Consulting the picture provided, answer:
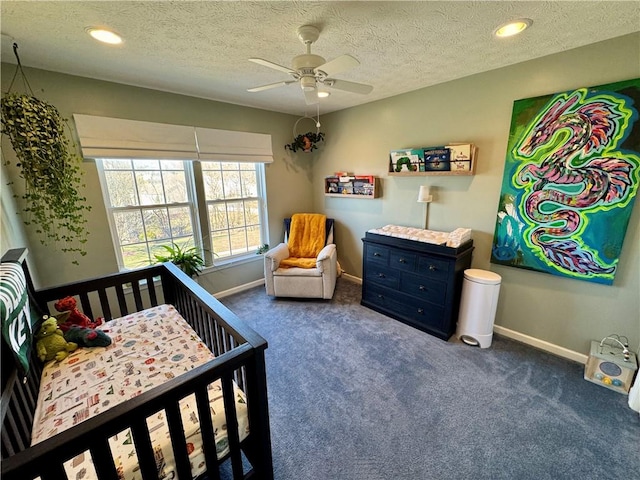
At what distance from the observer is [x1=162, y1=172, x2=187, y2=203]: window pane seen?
290 centimetres

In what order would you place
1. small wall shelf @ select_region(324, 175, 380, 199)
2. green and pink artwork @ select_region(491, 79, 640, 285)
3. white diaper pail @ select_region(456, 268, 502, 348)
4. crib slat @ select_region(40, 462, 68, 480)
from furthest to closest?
1. small wall shelf @ select_region(324, 175, 380, 199)
2. white diaper pail @ select_region(456, 268, 502, 348)
3. green and pink artwork @ select_region(491, 79, 640, 285)
4. crib slat @ select_region(40, 462, 68, 480)

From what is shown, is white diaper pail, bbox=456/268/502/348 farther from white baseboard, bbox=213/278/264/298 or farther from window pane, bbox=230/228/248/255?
window pane, bbox=230/228/248/255

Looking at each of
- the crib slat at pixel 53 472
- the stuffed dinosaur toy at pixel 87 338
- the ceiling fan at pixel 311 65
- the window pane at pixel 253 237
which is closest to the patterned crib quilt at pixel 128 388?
the stuffed dinosaur toy at pixel 87 338

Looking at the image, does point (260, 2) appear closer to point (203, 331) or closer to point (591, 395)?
point (203, 331)

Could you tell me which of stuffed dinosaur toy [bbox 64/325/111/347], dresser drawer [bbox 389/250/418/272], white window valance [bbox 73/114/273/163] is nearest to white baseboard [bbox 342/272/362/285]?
dresser drawer [bbox 389/250/418/272]

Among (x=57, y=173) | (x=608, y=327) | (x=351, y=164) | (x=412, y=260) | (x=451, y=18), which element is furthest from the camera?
(x=351, y=164)

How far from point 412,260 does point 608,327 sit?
4.88ft

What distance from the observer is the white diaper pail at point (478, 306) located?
2240 mm

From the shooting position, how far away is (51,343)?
4.81 feet

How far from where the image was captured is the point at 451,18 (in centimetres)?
147

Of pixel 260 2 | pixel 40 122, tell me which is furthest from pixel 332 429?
pixel 40 122

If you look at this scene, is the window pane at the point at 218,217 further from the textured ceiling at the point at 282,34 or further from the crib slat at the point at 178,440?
the crib slat at the point at 178,440

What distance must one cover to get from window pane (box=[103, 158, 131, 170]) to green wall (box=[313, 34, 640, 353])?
2507 mm

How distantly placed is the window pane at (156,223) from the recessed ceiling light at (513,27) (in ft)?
10.7
